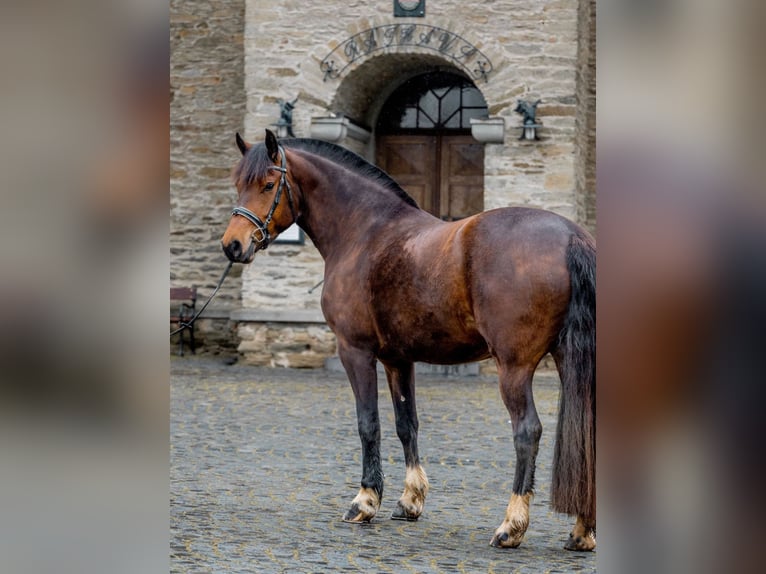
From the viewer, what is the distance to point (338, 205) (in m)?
6.37

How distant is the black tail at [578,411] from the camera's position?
4.96m

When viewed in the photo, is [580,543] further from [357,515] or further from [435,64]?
[435,64]

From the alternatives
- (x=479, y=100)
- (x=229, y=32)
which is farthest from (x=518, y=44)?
(x=229, y=32)

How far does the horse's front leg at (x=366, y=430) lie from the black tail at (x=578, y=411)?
1186 millimetres

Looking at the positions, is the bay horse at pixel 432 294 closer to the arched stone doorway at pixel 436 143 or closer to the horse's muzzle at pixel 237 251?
the horse's muzzle at pixel 237 251

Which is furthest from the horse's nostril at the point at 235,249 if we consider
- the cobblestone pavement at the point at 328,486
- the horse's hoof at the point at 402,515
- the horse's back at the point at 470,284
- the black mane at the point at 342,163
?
the horse's hoof at the point at 402,515

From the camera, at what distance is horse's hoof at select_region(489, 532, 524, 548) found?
5.26 m

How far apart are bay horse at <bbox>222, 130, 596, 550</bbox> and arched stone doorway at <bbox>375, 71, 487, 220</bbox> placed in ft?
31.2

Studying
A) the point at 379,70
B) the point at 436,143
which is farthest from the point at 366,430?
the point at 436,143

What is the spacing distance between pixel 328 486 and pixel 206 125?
10.2 meters
